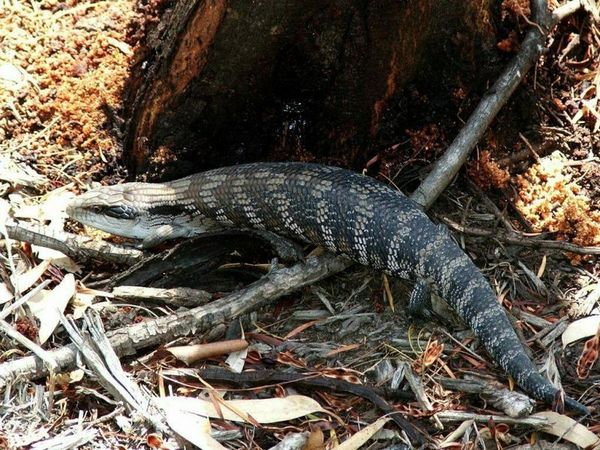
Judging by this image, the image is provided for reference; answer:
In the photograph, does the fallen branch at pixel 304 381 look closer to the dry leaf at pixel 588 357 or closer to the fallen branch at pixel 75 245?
the dry leaf at pixel 588 357

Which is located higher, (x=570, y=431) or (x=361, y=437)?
(x=570, y=431)

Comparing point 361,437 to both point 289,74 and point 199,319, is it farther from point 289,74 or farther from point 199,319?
point 289,74

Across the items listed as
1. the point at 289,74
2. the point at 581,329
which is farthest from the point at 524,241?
the point at 289,74

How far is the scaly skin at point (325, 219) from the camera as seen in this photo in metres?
4.20

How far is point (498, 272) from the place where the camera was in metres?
4.58

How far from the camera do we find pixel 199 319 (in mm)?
4258

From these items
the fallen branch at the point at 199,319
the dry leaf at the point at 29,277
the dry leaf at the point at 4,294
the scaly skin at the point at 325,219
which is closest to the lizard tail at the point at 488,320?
the scaly skin at the point at 325,219

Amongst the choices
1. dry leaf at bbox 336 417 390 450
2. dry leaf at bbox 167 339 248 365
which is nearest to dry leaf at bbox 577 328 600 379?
dry leaf at bbox 336 417 390 450

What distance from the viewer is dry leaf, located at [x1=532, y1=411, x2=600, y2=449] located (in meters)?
3.51

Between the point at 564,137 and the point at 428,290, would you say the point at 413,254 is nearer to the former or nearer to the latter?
Answer: the point at 428,290

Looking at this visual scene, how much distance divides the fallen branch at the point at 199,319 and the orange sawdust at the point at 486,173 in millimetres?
1106

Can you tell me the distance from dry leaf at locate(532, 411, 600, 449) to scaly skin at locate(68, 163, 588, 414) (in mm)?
227

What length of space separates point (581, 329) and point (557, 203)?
109cm

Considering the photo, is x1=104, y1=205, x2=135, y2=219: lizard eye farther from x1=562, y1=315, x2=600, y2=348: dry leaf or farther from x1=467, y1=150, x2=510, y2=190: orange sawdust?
x1=562, y1=315, x2=600, y2=348: dry leaf
